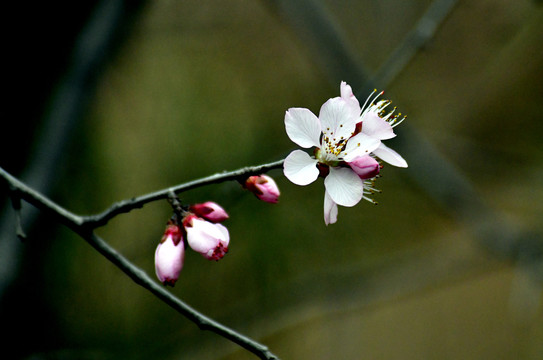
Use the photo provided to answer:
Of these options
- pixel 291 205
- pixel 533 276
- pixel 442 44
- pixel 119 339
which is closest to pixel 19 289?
pixel 119 339

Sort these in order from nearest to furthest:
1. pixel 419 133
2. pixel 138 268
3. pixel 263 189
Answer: pixel 138 268 → pixel 263 189 → pixel 419 133

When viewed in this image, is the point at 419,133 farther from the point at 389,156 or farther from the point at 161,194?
the point at 161,194

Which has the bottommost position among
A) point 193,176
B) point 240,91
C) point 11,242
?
point 11,242

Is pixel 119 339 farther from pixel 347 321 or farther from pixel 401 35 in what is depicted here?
pixel 401 35

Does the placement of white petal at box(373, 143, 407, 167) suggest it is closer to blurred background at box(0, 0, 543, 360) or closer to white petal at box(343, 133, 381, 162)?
white petal at box(343, 133, 381, 162)

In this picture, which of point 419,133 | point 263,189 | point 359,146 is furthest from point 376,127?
point 419,133

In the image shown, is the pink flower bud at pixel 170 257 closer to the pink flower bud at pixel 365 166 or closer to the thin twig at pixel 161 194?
the thin twig at pixel 161 194

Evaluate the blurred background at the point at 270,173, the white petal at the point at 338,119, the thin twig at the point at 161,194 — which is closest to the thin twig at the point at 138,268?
the thin twig at the point at 161,194
